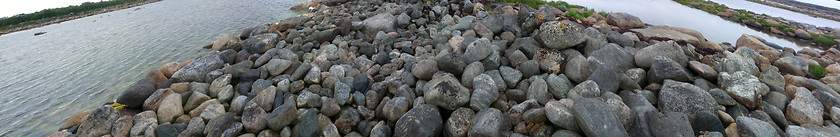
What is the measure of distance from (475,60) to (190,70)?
22.3 feet

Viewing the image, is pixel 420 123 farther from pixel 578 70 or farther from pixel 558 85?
pixel 578 70

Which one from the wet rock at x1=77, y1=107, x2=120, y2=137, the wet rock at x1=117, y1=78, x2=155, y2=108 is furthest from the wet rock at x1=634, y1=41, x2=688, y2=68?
the wet rock at x1=117, y1=78, x2=155, y2=108

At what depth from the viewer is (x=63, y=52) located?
470 inches

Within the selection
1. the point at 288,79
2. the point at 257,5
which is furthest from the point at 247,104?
the point at 257,5

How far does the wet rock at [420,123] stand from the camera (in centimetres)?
425

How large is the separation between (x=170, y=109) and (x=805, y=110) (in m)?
10.3

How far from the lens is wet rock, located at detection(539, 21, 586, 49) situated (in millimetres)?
6238

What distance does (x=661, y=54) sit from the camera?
5688 mm

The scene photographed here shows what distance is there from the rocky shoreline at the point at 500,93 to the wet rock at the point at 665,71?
0.02 m

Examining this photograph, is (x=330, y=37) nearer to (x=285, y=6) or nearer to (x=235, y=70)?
(x=235, y=70)

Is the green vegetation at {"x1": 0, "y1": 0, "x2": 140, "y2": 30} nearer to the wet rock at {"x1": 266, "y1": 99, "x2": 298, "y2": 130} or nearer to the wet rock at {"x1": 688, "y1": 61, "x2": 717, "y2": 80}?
the wet rock at {"x1": 266, "y1": 99, "x2": 298, "y2": 130}

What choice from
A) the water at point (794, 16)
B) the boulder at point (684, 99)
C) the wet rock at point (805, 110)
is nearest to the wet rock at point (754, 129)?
the boulder at point (684, 99)

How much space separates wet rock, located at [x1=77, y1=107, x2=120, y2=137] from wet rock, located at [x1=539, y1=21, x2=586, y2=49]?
8366 millimetres

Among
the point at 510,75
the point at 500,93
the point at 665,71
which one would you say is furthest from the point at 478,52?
the point at 665,71
